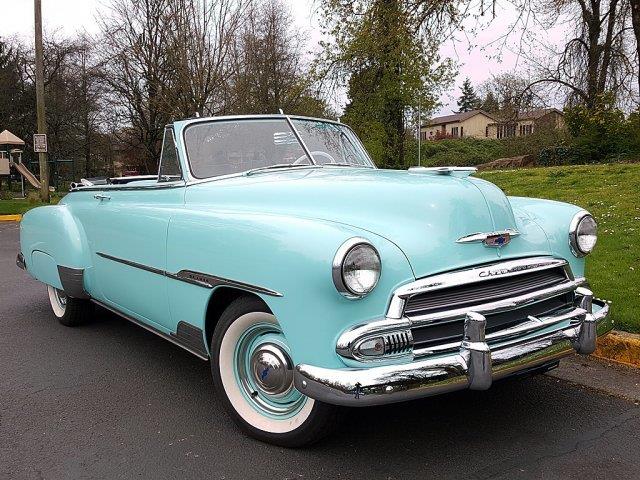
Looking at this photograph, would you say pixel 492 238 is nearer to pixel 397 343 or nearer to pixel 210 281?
pixel 397 343

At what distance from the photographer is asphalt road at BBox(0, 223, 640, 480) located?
2.49 metres

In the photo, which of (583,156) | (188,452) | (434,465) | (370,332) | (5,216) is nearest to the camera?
(370,332)

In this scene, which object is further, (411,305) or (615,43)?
(615,43)

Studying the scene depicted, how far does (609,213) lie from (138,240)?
23.6 ft

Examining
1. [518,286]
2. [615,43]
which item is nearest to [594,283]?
[518,286]

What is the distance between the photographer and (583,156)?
21.6 metres

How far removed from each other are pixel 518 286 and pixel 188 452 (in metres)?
1.74

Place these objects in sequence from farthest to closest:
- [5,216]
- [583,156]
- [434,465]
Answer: [583,156] < [5,216] < [434,465]

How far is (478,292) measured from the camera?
2473 millimetres

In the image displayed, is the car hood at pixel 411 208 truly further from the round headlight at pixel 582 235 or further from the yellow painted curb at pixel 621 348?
the yellow painted curb at pixel 621 348

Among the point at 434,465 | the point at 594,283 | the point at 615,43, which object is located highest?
the point at 615,43

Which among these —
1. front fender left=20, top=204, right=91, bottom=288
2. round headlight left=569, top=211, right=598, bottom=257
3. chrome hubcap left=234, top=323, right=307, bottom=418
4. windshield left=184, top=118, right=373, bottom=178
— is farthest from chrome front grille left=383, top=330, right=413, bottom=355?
front fender left=20, top=204, right=91, bottom=288

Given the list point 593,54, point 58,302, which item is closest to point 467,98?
point 593,54

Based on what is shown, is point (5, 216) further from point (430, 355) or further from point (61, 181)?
point (61, 181)
